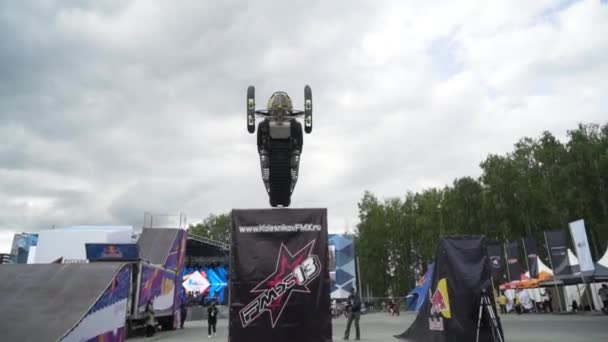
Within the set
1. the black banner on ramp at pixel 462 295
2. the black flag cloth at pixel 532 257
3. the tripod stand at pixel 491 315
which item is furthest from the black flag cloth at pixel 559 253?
the tripod stand at pixel 491 315

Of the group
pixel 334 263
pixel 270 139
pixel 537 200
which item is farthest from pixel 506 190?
pixel 270 139

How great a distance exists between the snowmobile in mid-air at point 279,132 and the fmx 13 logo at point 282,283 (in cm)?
1093

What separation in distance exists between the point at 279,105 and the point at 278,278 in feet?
38.4

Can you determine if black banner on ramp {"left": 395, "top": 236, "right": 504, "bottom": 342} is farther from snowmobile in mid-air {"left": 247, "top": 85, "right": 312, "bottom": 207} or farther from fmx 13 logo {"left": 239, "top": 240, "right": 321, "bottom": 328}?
snowmobile in mid-air {"left": 247, "top": 85, "right": 312, "bottom": 207}

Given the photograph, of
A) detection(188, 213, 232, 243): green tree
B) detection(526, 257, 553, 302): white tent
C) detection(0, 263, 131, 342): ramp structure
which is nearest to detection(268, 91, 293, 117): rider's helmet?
detection(0, 263, 131, 342): ramp structure

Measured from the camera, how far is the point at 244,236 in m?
5.89

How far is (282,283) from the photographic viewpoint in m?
5.77

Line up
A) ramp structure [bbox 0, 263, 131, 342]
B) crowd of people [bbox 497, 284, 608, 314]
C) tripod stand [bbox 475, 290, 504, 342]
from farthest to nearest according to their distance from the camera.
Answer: crowd of people [bbox 497, 284, 608, 314], tripod stand [bbox 475, 290, 504, 342], ramp structure [bbox 0, 263, 131, 342]

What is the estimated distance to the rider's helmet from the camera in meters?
16.8

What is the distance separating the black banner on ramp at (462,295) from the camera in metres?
9.21

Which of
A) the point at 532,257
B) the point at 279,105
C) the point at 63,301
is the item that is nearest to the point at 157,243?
the point at 279,105

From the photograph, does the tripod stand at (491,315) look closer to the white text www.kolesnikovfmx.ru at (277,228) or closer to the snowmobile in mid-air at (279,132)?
the white text www.kolesnikovfmx.ru at (277,228)

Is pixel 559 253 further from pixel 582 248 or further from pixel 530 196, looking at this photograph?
pixel 530 196

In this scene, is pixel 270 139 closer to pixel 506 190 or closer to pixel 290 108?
pixel 290 108
